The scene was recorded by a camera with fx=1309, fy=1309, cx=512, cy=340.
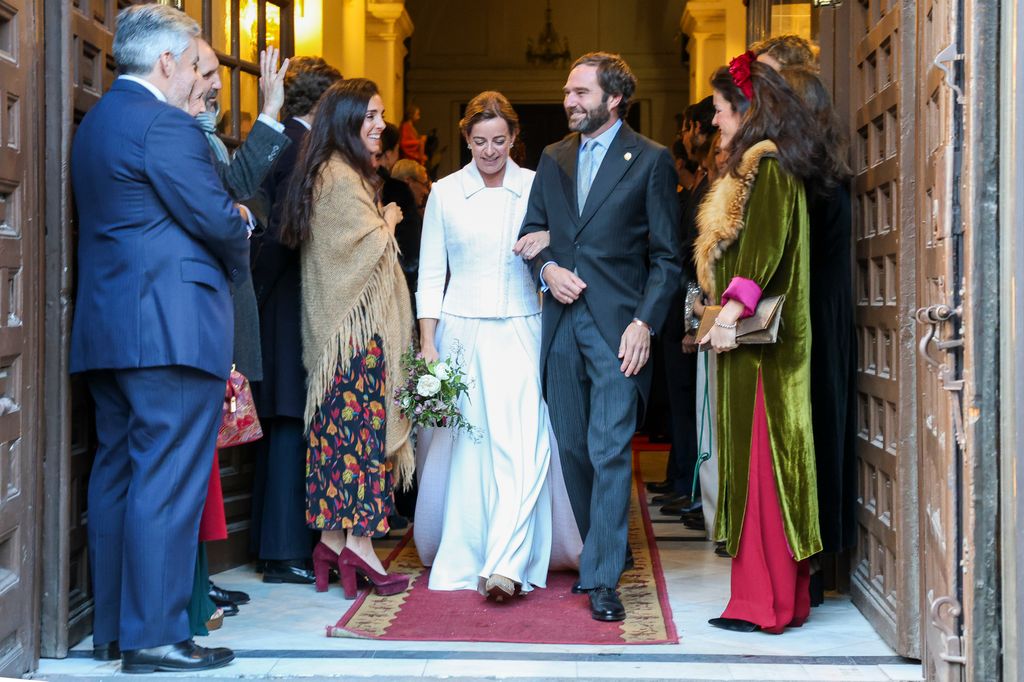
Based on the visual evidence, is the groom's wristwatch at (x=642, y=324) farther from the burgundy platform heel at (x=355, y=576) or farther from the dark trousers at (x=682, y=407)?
the dark trousers at (x=682, y=407)

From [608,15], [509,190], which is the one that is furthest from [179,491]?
[608,15]

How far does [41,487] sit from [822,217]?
2361 millimetres

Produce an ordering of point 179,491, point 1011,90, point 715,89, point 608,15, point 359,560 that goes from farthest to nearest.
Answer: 1. point 608,15
2. point 359,560
3. point 715,89
4. point 179,491
5. point 1011,90

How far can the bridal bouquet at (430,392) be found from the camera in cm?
414

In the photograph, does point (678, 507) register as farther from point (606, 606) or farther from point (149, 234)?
point (149, 234)

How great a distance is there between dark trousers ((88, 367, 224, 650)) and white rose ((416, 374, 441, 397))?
86 centimetres

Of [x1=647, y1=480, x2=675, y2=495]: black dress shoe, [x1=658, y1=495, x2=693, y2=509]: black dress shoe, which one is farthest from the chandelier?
[x1=658, y1=495, x2=693, y2=509]: black dress shoe

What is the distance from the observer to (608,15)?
47.5 feet

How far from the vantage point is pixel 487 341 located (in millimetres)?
4406

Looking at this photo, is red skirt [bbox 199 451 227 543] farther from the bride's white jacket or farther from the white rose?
the bride's white jacket

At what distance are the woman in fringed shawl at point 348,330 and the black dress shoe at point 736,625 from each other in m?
1.08

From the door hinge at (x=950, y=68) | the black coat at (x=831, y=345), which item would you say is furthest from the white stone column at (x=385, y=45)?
the door hinge at (x=950, y=68)

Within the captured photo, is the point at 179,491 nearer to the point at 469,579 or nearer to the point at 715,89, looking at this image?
the point at 469,579

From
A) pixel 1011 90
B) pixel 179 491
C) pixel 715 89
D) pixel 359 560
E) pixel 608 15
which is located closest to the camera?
pixel 1011 90
